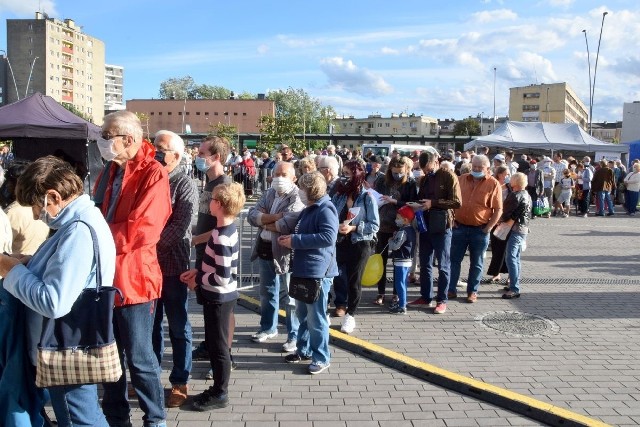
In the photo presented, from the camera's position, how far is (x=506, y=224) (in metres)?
8.14

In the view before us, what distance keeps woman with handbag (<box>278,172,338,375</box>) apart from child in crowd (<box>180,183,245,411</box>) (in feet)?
2.32

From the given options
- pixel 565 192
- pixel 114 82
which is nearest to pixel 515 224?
pixel 565 192

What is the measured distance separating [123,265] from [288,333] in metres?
2.67

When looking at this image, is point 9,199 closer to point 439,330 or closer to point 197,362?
point 197,362

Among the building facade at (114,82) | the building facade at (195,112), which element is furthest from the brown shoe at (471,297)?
the building facade at (114,82)

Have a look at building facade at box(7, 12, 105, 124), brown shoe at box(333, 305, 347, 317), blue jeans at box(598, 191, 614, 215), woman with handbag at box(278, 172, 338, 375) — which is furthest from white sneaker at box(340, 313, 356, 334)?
building facade at box(7, 12, 105, 124)

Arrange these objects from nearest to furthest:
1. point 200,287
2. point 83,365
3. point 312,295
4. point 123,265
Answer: point 83,365 → point 123,265 → point 200,287 → point 312,295

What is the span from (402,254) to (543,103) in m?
136

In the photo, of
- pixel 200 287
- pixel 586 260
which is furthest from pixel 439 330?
pixel 586 260

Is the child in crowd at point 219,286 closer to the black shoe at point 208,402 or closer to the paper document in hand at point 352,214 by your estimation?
the black shoe at point 208,402

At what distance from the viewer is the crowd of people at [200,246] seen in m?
3.05

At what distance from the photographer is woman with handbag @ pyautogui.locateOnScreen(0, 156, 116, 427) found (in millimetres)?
2852

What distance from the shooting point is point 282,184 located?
19.2 ft

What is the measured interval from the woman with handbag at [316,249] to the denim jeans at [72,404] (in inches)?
88.5
